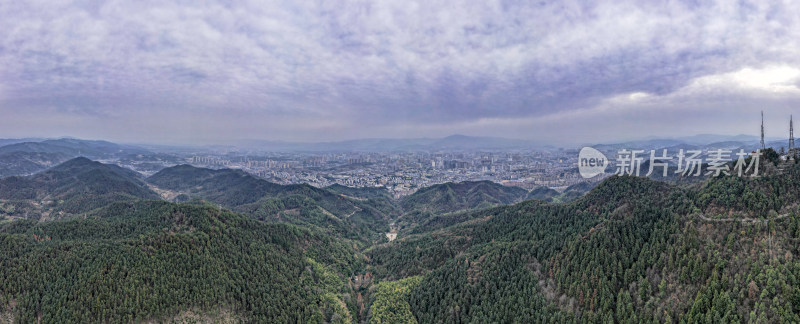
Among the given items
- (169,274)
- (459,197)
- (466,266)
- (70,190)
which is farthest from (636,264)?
(70,190)

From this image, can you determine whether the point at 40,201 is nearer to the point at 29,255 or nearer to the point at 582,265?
the point at 29,255

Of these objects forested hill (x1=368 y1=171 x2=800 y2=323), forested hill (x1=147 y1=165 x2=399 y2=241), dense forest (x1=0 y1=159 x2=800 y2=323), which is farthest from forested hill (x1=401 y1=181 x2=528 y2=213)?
forested hill (x1=368 y1=171 x2=800 y2=323)

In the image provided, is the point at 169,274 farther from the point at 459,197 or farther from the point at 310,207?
the point at 459,197

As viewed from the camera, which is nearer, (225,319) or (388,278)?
(225,319)

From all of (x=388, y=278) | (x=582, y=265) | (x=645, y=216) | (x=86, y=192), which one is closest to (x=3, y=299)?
(x=388, y=278)

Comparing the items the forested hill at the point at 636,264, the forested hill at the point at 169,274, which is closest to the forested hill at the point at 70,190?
the forested hill at the point at 169,274
